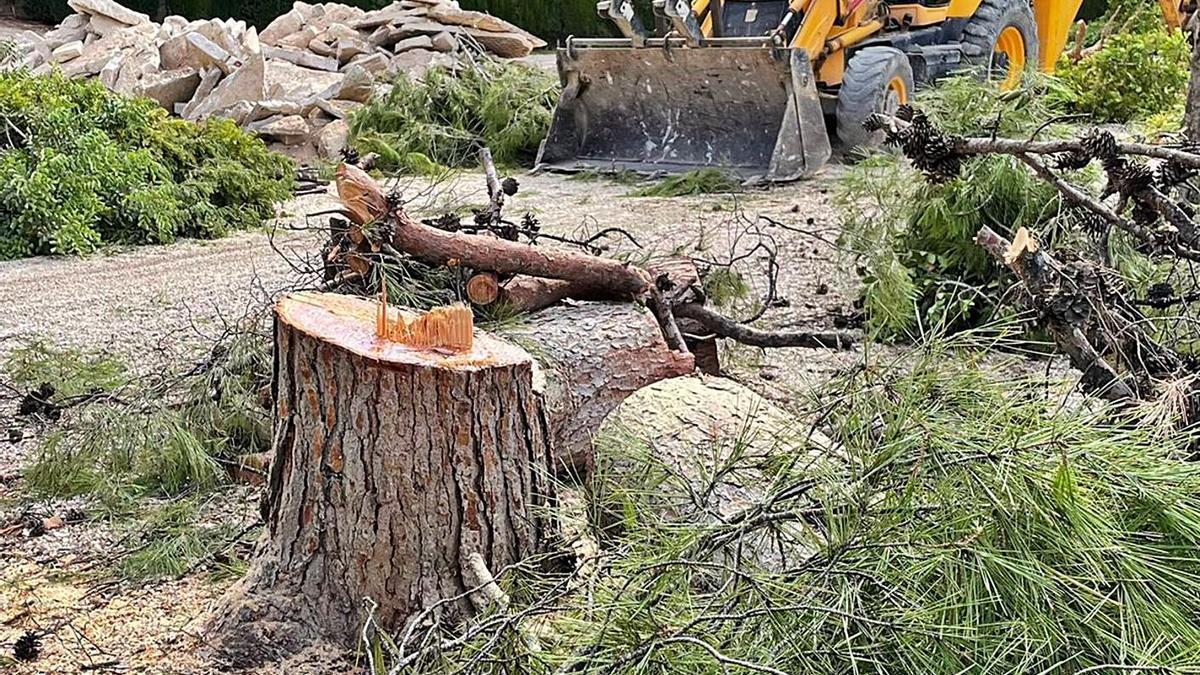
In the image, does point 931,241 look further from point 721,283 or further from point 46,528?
point 46,528

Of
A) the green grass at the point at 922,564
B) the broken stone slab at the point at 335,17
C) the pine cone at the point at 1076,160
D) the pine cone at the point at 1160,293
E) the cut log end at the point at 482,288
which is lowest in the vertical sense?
the broken stone slab at the point at 335,17

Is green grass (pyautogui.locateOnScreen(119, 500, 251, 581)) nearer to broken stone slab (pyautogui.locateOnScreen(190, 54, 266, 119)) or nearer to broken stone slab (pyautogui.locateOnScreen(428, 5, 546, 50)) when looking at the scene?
broken stone slab (pyautogui.locateOnScreen(190, 54, 266, 119))

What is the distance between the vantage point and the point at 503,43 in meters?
15.3

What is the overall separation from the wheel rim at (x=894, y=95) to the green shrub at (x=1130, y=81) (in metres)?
2.63

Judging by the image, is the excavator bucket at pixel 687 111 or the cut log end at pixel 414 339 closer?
the cut log end at pixel 414 339

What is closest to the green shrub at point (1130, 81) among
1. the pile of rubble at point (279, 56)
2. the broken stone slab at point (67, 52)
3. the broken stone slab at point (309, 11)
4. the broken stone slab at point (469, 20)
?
the pile of rubble at point (279, 56)

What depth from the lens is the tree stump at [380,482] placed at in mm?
2838

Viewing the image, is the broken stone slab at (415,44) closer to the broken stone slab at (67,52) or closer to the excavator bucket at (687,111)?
the broken stone slab at (67,52)

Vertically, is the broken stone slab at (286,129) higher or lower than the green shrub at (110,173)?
lower

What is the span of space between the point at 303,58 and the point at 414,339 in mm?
11899

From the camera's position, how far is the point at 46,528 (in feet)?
12.4

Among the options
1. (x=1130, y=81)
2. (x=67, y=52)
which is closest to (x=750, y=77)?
(x=1130, y=81)

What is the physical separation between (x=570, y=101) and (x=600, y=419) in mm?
5663

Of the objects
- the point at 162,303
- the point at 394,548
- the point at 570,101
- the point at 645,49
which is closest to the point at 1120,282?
the point at 394,548
